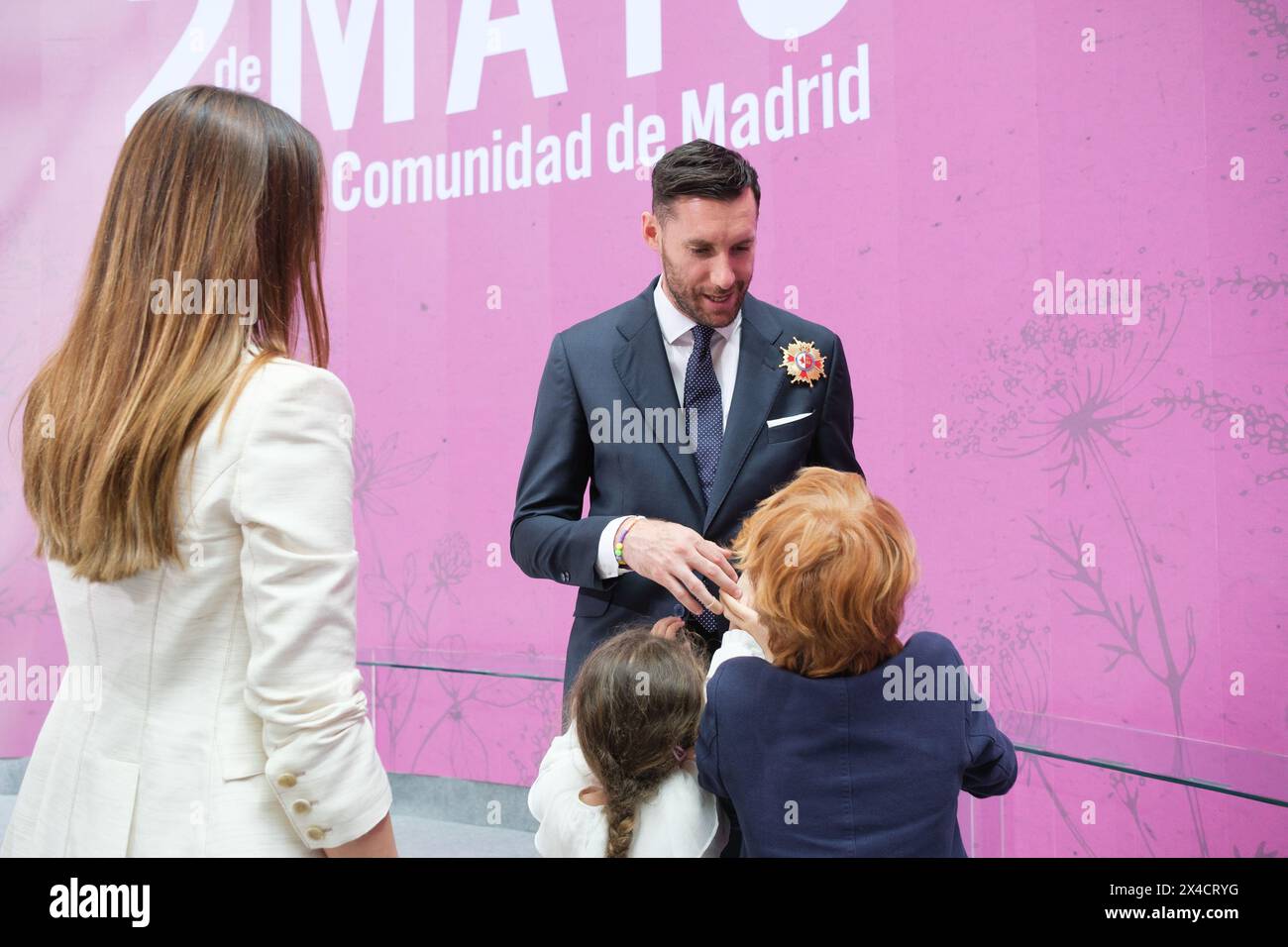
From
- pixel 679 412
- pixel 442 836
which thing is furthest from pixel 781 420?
pixel 442 836

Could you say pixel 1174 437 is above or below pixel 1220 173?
below

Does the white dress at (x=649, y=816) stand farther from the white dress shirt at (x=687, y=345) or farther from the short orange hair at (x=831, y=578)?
the white dress shirt at (x=687, y=345)

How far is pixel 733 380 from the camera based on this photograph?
6.88 ft

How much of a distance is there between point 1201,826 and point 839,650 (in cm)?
164

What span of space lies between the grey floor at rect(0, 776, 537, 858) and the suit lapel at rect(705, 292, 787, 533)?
2.23 meters

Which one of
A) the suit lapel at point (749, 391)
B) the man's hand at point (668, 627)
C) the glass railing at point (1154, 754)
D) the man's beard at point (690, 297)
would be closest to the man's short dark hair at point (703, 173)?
the man's beard at point (690, 297)

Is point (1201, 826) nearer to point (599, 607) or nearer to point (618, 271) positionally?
point (599, 607)

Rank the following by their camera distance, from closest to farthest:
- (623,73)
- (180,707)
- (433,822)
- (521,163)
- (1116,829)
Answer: (180,707) < (1116,829) < (623,73) < (521,163) < (433,822)

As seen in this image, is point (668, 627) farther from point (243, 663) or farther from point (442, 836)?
point (442, 836)

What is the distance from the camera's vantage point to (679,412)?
81.0 inches

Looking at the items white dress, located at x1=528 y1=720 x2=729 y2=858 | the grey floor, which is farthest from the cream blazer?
the grey floor

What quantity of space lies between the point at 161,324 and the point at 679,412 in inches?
41.0

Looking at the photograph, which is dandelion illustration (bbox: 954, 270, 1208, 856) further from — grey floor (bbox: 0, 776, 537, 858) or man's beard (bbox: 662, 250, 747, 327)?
grey floor (bbox: 0, 776, 537, 858)

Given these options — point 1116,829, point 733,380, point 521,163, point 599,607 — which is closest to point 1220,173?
point 733,380
